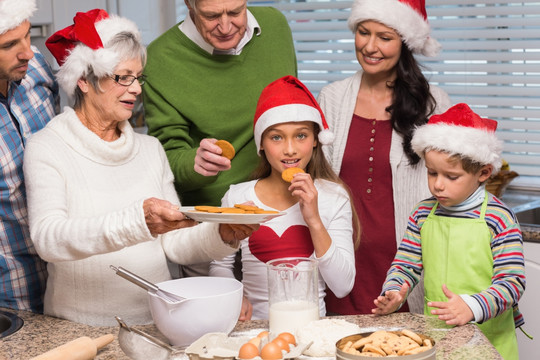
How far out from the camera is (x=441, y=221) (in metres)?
1.82

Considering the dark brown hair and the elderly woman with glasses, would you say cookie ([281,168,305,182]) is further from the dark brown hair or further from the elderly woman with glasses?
the dark brown hair

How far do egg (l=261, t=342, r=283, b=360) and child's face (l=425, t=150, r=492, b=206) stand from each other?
2.28ft

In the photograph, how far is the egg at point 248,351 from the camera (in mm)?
1279

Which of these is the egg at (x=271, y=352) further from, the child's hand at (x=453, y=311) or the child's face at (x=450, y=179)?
the child's face at (x=450, y=179)

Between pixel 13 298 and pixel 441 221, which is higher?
pixel 441 221

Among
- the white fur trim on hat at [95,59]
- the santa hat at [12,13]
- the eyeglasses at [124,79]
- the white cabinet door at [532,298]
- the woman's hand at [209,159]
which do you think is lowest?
the white cabinet door at [532,298]

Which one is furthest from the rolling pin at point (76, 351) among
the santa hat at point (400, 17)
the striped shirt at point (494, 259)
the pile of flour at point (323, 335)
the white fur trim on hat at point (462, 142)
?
the santa hat at point (400, 17)

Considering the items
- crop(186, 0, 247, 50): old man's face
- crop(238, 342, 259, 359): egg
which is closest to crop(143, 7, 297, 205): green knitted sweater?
crop(186, 0, 247, 50): old man's face

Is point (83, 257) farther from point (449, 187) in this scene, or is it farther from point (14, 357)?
point (449, 187)

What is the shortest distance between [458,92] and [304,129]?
4.48 ft

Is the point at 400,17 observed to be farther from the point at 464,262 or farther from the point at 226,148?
the point at 464,262

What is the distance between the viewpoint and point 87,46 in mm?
1865

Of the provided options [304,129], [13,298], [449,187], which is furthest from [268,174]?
[13,298]

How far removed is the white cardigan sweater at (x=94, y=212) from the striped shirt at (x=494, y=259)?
44 cm
